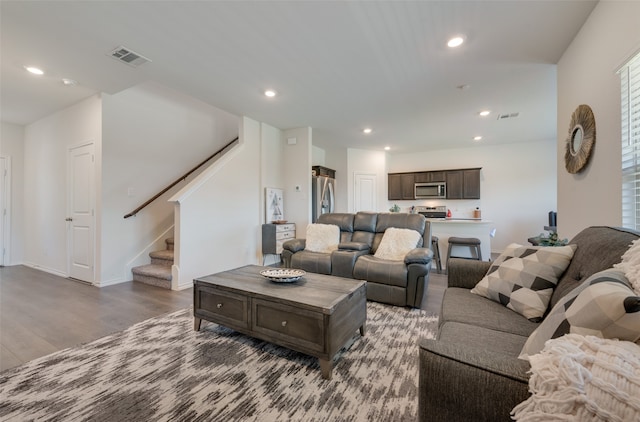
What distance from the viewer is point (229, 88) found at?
338cm

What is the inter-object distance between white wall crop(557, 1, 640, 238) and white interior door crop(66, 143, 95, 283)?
560 cm

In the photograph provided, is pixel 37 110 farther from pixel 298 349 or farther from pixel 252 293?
pixel 298 349

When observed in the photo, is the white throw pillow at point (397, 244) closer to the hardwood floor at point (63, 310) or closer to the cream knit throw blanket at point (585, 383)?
the hardwood floor at point (63, 310)

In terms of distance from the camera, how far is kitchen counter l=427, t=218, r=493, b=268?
421 cm

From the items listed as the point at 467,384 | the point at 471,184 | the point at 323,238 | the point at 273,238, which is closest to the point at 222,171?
the point at 273,238

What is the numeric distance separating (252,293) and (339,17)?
229 cm

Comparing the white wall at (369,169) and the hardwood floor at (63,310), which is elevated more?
the white wall at (369,169)

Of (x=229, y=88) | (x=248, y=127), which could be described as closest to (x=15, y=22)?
(x=229, y=88)

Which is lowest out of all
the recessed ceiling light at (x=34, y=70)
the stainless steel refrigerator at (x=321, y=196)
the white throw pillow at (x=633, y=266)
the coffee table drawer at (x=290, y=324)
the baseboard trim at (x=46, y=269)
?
the baseboard trim at (x=46, y=269)

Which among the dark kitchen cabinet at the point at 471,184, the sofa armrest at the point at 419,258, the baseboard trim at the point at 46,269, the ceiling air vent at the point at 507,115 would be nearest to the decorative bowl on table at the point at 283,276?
the sofa armrest at the point at 419,258

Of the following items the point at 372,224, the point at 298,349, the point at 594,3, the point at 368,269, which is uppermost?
the point at 594,3

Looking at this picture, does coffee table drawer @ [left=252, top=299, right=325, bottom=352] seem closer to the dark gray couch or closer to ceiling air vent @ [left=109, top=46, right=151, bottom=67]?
the dark gray couch

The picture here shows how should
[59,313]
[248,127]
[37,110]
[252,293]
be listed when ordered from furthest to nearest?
[248,127] → [37,110] → [59,313] → [252,293]

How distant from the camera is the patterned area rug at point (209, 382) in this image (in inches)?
53.8
